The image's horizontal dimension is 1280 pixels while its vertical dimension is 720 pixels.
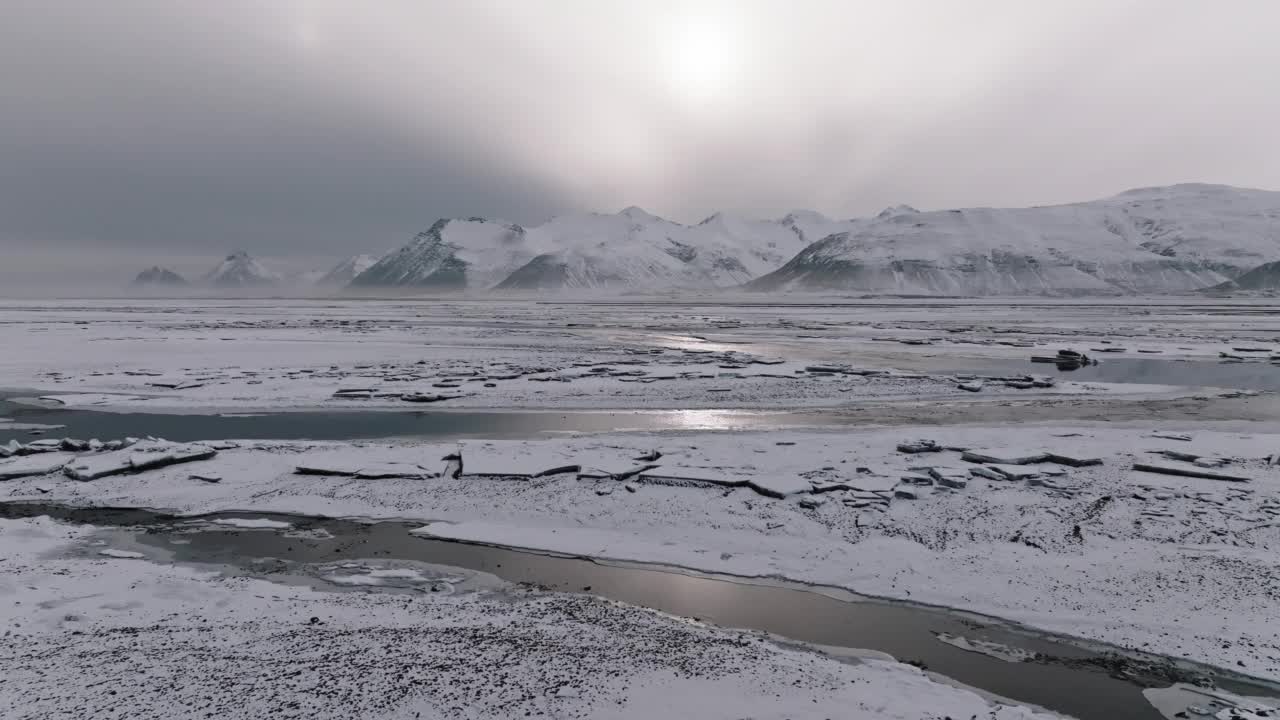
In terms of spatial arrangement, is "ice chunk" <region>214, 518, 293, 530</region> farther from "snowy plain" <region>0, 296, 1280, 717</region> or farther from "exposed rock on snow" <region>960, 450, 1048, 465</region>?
"exposed rock on snow" <region>960, 450, 1048, 465</region>

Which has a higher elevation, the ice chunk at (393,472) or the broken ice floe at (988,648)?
the ice chunk at (393,472)

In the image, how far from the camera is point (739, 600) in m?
9.02

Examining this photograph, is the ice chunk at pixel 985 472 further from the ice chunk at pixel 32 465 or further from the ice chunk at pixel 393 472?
the ice chunk at pixel 32 465

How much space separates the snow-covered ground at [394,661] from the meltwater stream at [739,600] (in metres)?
0.51

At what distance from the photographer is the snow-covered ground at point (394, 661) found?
6.41 meters

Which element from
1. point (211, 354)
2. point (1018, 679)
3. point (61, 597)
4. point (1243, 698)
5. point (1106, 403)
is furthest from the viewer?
point (211, 354)

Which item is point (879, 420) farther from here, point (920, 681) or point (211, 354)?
point (211, 354)

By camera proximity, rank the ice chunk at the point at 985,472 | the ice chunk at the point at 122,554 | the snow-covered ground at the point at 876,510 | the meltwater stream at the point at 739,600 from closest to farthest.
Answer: the meltwater stream at the point at 739,600 < the snow-covered ground at the point at 876,510 < the ice chunk at the point at 122,554 < the ice chunk at the point at 985,472

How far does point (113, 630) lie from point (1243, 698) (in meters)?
11.4

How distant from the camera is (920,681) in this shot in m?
6.92

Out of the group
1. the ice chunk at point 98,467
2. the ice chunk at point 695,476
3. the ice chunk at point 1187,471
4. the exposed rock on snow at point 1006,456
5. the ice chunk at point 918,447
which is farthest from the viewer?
the ice chunk at point 918,447

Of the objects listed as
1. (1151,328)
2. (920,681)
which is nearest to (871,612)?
(920,681)

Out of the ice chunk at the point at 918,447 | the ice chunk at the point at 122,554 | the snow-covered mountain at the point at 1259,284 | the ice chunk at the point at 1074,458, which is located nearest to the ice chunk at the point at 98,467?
the ice chunk at the point at 122,554

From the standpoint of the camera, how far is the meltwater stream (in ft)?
23.0
